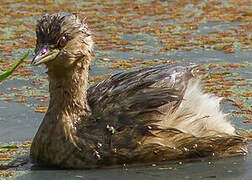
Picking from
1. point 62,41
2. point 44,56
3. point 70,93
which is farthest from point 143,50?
point 44,56

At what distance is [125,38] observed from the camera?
11.8 m

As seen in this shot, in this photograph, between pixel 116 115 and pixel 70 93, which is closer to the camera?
pixel 116 115

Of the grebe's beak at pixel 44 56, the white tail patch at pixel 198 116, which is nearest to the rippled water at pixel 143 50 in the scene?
the white tail patch at pixel 198 116

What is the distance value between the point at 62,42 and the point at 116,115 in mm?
846

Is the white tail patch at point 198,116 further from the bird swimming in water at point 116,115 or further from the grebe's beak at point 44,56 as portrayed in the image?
the grebe's beak at point 44,56

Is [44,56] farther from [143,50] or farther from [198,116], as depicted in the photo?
[143,50]

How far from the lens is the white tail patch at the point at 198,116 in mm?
6867

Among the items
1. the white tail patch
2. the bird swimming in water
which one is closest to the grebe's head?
the bird swimming in water

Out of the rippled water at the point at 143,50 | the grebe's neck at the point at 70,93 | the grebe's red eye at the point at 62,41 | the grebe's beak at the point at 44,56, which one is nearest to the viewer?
the grebe's beak at the point at 44,56

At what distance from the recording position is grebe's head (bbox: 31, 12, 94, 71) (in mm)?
6680

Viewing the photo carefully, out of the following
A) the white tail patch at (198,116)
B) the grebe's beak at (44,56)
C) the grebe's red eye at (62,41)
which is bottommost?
the white tail patch at (198,116)

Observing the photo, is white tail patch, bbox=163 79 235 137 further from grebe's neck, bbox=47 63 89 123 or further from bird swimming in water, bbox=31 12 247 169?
grebe's neck, bbox=47 63 89 123

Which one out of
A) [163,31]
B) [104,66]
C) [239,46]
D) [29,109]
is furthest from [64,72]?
[163,31]

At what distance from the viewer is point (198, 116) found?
22.9ft
